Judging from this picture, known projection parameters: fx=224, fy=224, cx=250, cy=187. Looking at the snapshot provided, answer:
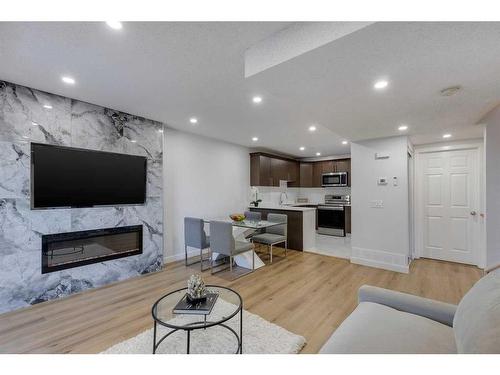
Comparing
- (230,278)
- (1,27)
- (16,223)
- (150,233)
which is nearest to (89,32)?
(1,27)

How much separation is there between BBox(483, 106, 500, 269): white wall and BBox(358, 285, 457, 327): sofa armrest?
69.5 inches

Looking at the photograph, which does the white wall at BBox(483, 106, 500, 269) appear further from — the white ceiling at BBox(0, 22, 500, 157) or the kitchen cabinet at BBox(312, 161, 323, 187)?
the kitchen cabinet at BBox(312, 161, 323, 187)

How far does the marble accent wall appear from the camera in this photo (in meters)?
2.45

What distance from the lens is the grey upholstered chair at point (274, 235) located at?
166 inches

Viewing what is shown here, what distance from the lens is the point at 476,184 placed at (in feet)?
12.7

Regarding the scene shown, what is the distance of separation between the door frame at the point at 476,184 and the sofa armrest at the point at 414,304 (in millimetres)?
3278

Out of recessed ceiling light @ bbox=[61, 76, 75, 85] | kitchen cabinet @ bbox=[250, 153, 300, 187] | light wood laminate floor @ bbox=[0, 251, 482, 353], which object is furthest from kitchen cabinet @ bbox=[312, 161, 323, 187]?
recessed ceiling light @ bbox=[61, 76, 75, 85]

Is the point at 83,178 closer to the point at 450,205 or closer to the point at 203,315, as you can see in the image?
the point at 203,315

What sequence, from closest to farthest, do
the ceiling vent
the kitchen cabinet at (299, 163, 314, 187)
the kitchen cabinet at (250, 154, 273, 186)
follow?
1. the ceiling vent
2. the kitchen cabinet at (250, 154, 273, 186)
3. the kitchen cabinet at (299, 163, 314, 187)

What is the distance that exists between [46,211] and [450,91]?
449 cm

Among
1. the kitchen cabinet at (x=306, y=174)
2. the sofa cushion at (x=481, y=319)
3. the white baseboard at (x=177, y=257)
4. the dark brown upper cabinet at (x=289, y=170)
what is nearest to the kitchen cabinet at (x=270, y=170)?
the dark brown upper cabinet at (x=289, y=170)

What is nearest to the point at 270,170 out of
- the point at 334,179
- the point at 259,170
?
the point at 259,170

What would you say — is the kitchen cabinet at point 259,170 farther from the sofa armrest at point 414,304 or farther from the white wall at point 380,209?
the sofa armrest at point 414,304

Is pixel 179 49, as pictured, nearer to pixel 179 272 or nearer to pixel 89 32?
pixel 89 32
